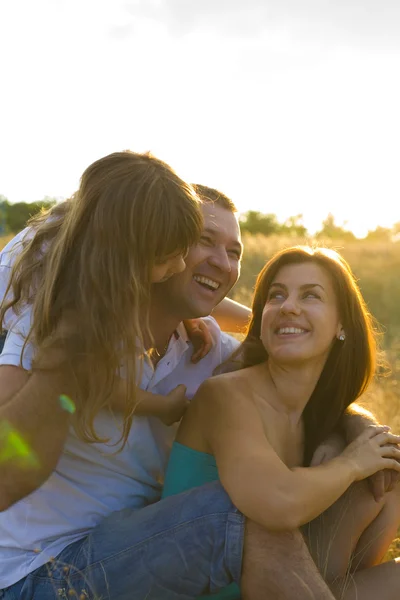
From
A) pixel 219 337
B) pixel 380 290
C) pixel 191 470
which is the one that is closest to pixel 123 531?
pixel 191 470

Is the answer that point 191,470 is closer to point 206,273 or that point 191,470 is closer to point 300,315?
point 300,315

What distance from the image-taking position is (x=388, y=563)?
3293mm

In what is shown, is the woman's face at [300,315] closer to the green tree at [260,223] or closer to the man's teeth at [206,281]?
the man's teeth at [206,281]

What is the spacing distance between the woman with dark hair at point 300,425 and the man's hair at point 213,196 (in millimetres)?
470

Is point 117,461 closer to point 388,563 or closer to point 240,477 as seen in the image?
point 240,477

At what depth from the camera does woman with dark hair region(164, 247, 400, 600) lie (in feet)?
9.16

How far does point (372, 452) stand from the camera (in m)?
3.19

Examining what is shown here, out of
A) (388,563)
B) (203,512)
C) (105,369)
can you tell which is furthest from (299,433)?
(105,369)

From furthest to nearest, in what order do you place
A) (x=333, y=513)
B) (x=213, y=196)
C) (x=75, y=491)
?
1. (x=213, y=196)
2. (x=333, y=513)
3. (x=75, y=491)

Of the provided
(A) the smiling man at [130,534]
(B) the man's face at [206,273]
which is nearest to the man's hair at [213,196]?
(B) the man's face at [206,273]

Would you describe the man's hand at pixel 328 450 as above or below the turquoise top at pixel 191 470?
above

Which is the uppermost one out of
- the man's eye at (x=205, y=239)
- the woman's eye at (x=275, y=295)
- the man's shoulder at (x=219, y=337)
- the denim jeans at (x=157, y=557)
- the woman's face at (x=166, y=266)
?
the man's eye at (x=205, y=239)

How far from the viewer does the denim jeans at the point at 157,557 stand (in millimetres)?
2785

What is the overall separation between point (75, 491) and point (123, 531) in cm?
29
